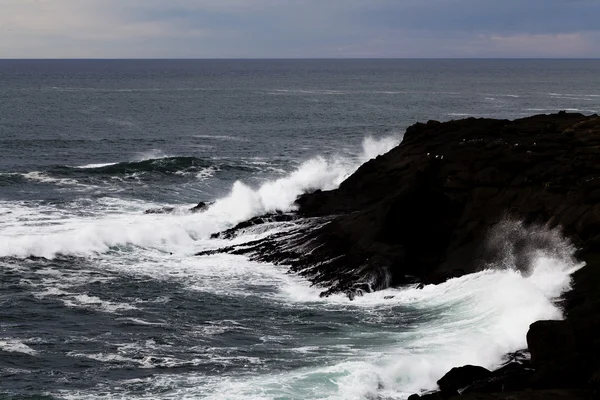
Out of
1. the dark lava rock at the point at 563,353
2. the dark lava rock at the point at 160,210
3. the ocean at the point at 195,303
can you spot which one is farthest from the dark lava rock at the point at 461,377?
the dark lava rock at the point at 160,210

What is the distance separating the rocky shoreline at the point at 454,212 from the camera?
36.2 m

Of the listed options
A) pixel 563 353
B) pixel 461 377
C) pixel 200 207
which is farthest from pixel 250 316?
pixel 200 207

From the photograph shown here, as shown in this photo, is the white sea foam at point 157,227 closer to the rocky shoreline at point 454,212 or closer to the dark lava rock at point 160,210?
the dark lava rock at point 160,210

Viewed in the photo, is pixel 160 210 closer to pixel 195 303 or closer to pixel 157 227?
pixel 157 227

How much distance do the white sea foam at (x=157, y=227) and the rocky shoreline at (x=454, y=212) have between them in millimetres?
4925

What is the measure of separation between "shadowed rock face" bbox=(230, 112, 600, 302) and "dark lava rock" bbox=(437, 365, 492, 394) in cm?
1100

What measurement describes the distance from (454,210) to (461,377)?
684 inches

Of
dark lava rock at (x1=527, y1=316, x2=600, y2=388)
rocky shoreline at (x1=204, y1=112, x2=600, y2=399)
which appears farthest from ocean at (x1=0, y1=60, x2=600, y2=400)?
dark lava rock at (x1=527, y1=316, x2=600, y2=388)

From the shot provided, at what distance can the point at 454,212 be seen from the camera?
4012cm

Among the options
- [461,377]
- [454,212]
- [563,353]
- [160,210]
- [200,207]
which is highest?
[454,212]

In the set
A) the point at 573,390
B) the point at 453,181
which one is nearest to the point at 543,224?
the point at 453,181

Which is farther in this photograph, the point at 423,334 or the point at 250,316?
the point at 250,316

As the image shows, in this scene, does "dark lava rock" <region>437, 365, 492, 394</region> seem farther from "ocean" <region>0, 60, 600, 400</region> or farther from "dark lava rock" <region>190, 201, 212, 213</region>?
"dark lava rock" <region>190, 201, 212, 213</region>

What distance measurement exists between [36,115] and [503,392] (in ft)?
352
